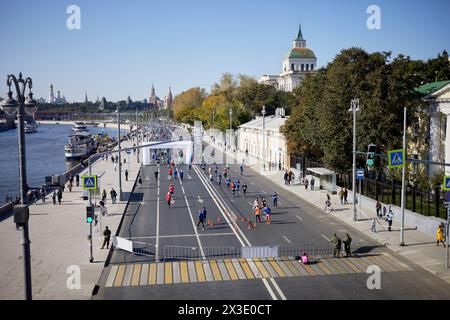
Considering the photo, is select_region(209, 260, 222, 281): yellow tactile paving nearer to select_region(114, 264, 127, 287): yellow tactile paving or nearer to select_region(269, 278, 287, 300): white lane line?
select_region(269, 278, 287, 300): white lane line

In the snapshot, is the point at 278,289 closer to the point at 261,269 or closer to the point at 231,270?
the point at 261,269

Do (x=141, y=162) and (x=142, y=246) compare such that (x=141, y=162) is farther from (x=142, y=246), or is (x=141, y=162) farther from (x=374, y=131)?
(x=142, y=246)

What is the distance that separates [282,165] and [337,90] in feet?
77.8

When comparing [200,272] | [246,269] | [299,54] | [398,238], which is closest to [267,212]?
[398,238]

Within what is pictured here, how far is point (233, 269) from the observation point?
21.6 m

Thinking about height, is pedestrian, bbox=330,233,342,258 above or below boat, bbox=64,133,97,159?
below

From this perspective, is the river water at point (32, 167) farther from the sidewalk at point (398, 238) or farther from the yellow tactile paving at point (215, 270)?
the yellow tactile paving at point (215, 270)

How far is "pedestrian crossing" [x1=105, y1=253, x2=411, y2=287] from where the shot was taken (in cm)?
2033

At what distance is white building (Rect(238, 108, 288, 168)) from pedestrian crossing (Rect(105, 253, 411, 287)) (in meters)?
38.0

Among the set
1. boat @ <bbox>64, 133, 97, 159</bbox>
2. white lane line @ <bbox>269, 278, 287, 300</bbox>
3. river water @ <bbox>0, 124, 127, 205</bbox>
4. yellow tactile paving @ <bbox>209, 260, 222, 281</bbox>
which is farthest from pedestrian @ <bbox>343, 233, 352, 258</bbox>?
boat @ <bbox>64, 133, 97, 159</bbox>

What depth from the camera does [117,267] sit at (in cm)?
2217

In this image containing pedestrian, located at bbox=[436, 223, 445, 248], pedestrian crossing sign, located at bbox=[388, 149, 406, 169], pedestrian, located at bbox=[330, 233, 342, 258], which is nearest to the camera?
pedestrian, located at bbox=[330, 233, 342, 258]

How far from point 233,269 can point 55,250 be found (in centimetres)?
958

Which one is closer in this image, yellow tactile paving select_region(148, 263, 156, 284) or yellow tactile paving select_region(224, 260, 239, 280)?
yellow tactile paving select_region(148, 263, 156, 284)
